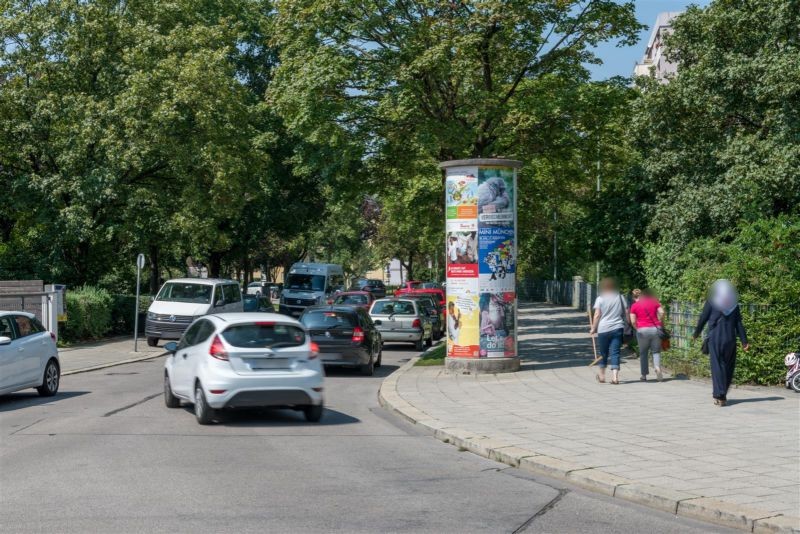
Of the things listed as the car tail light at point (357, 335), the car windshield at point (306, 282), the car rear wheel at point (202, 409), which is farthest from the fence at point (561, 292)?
the car rear wheel at point (202, 409)

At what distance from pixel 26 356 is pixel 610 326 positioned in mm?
9736

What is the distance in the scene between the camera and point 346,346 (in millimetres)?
19625

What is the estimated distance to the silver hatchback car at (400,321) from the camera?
2800cm

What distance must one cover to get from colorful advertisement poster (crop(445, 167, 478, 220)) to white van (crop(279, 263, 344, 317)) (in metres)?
26.5

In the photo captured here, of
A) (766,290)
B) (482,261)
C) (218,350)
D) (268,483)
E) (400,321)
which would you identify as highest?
(482,261)

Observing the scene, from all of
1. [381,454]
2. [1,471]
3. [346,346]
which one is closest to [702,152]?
[346,346]

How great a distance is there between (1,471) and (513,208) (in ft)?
39.9

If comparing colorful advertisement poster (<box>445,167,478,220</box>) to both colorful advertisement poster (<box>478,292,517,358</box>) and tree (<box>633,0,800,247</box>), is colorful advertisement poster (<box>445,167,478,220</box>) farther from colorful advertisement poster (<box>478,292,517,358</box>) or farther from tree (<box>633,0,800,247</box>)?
tree (<box>633,0,800,247</box>)

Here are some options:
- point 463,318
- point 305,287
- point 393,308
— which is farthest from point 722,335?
point 305,287

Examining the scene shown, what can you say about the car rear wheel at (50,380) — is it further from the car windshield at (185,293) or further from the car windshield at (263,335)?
the car windshield at (185,293)

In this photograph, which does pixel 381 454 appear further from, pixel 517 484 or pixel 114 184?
pixel 114 184

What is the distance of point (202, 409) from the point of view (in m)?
12.3

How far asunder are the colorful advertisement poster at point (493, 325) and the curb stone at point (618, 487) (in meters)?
6.70

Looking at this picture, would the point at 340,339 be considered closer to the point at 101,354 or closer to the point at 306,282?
the point at 101,354
